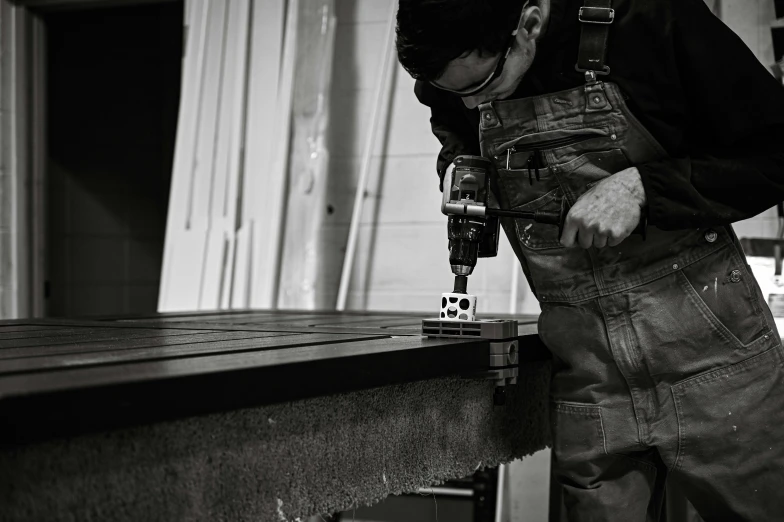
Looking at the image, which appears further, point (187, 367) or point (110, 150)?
point (110, 150)

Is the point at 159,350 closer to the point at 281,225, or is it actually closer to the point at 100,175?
the point at 281,225

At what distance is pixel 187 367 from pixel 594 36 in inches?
29.4

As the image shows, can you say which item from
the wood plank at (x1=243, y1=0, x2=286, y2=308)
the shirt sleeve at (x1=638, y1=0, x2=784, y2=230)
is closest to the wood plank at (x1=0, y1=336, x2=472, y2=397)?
the shirt sleeve at (x1=638, y1=0, x2=784, y2=230)

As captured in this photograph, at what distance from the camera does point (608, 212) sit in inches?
44.1

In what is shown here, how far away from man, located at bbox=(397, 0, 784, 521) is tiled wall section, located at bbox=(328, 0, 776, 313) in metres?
1.59

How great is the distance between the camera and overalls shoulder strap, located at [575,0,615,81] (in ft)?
3.80

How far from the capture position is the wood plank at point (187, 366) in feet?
2.12

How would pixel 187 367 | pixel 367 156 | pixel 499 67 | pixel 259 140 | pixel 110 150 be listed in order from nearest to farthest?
pixel 187 367 → pixel 499 67 → pixel 367 156 → pixel 259 140 → pixel 110 150

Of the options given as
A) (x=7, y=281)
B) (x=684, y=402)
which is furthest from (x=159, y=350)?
(x=7, y=281)

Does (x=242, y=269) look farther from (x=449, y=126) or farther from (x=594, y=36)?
(x=594, y=36)

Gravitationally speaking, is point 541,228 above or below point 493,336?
above

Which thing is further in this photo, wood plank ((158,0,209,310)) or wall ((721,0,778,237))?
wood plank ((158,0,209,310))

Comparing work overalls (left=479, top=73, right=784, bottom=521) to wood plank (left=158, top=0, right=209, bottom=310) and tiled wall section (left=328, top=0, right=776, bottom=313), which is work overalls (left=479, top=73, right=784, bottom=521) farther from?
wood plank (left=158, top=0, right=209, bottom=310)

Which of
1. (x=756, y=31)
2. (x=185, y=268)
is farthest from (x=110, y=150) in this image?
(x=756, y=31)
